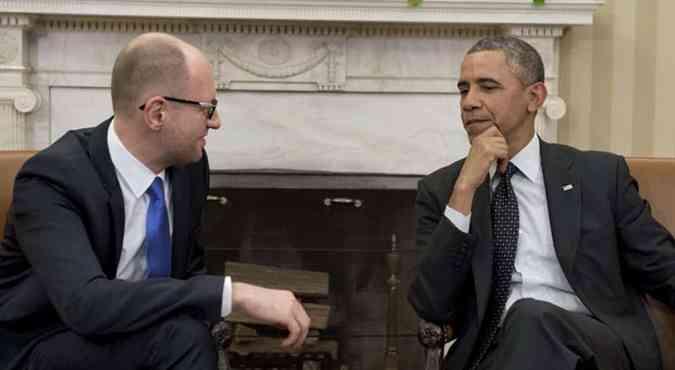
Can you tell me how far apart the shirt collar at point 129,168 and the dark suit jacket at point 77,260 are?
0.06ft

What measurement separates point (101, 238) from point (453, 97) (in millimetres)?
2173

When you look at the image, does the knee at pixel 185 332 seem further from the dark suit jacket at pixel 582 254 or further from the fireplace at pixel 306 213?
the fireplace at pixel 306 213

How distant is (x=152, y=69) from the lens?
193 cm

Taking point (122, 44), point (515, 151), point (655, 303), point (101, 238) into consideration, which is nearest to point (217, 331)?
point (101, 238)

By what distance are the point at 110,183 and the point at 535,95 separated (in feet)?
3.67

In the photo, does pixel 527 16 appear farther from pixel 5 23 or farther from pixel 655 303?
pixel 5 23

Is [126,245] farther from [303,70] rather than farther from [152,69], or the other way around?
[303,70]

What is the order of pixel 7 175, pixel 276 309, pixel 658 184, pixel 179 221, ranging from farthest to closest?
pixel 658 184, pixel 7 175, pixel 179 221, pixel 276 309

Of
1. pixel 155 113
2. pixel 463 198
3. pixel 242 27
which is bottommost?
pixel 463 198

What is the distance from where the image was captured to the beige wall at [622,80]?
3754 millimetres

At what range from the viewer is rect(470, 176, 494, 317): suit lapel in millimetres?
2246

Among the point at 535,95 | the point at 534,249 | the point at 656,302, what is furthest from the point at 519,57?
the point at 656,302

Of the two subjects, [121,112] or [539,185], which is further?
[539,185]

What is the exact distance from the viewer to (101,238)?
1.90m
